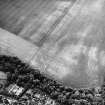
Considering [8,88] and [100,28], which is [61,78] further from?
[100,28]

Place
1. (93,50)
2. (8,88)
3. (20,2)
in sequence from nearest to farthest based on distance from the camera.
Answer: (8,88), (93,50), (20,2)

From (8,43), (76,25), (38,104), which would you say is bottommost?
(38,104)

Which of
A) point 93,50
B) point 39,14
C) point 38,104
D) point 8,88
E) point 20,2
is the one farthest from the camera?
point 20,2

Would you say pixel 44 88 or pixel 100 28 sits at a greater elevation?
pixel 100 28

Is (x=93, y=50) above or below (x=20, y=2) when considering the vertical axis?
below

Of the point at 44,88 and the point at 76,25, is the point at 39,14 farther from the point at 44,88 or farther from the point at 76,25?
the point at 44,88

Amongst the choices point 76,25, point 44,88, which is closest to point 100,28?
point 76,25

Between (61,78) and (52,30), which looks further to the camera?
(52,30)

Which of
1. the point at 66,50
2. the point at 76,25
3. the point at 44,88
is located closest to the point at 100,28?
the point at 76,25

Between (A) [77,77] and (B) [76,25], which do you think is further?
(B) [76,25]
